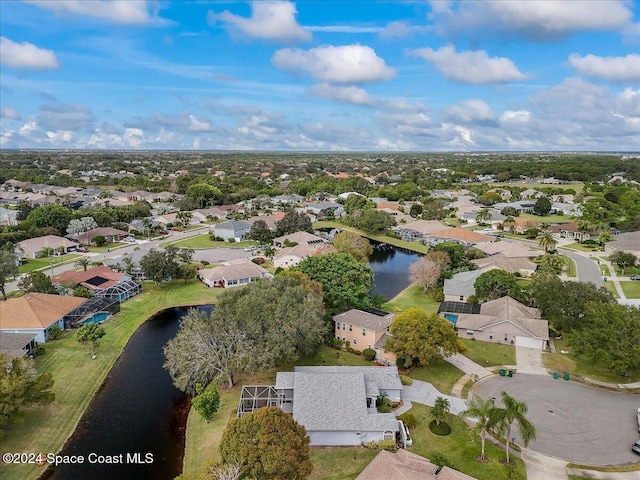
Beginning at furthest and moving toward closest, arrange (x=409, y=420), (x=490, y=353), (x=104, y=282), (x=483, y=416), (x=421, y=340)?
1. (x=104, y=282)
2. (x=490, y=353)
3. (x=421, y=340)
4. (x=409, y=420)
5. (x=483, y=416)

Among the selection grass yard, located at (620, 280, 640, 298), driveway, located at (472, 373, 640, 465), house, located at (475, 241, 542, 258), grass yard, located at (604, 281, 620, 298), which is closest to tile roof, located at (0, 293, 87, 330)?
driveway, located at (472, 373, 640, 465)

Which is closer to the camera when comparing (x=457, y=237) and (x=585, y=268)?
(x=585, y=268)

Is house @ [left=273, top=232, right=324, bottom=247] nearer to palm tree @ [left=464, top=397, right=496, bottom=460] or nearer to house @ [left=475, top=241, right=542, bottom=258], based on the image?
house @ [left=475, top=241, right=542, bottom=258]

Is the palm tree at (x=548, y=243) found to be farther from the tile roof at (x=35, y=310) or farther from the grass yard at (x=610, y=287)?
the tile roof at (x=35, y=310)

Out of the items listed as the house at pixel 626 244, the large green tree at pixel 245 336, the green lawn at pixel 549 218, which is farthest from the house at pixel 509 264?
the green lawn at pixel 549 218

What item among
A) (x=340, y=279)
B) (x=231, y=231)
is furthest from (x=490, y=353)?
(x=231, y=231)

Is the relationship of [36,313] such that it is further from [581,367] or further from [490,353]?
[581,367]

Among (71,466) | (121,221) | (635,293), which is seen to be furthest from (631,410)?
(121,221)
